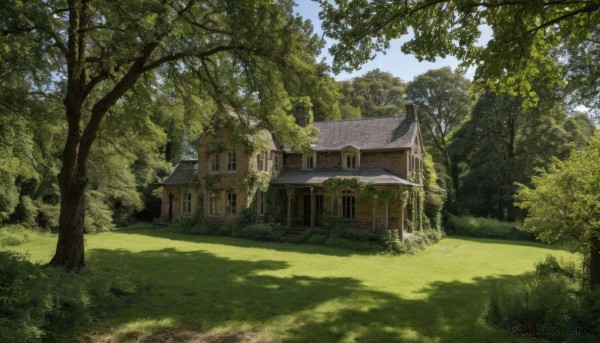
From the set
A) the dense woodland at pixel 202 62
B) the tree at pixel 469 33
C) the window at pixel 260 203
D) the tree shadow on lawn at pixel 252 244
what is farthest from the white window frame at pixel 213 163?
the tree at pixel 469 33

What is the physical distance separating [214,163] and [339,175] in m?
9.11

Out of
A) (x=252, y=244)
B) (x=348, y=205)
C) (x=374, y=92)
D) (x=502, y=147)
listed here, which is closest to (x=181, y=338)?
(x=252, y=244)

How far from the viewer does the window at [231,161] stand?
2693 centimetres

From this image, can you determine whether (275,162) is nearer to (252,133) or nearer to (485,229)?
(252,133)

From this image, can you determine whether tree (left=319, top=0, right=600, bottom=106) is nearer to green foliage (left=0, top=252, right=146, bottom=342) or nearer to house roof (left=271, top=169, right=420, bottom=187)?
green foliage (left=0, top=252, right=146, bottom=342)

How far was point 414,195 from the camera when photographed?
84.1ft

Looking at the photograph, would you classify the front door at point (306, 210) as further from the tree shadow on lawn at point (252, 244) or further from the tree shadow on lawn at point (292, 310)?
the tree shadow on lawn at point (292, 310)

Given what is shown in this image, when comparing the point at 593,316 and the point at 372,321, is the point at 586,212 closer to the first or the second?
the point at 593,316

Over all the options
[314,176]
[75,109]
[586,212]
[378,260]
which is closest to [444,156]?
[314,176]

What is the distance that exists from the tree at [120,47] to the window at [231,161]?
47.0 feet

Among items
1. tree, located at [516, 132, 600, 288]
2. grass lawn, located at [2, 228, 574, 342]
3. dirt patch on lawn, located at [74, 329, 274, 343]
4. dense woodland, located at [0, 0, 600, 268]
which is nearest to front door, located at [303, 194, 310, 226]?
grass lawn, located at [2, 228, 574, 342]

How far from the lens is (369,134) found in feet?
89.4

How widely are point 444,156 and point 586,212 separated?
39.0 m

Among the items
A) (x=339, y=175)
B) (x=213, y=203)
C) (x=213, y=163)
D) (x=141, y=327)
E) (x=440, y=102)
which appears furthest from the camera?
(x=440, y=102)
